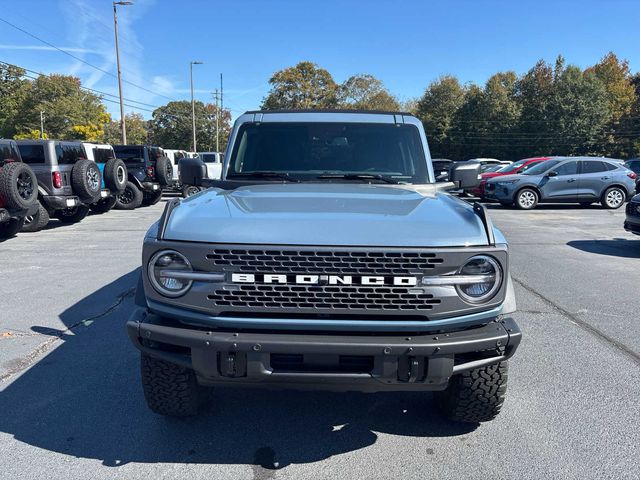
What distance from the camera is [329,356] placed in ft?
8.18

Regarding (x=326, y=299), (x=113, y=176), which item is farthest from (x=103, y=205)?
(x=326, y=299)

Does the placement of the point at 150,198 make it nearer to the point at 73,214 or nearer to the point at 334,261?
the point at 73,214

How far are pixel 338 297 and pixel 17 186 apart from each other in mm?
9454

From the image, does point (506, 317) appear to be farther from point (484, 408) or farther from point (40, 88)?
point (40, 88)

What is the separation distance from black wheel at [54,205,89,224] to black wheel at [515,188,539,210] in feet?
43.2

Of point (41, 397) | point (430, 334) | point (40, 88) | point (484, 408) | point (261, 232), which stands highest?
point (40, 88)

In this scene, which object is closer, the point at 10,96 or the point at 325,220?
the point at 325,220

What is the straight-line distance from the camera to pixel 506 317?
2795 mm

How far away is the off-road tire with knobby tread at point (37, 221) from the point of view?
11.5 m

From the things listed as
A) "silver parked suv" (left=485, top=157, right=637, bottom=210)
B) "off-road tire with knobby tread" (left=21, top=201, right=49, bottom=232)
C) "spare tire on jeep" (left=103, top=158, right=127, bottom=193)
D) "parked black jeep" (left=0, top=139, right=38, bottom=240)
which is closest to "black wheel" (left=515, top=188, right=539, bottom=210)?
"silver parked suv" (left=485, top=157, right=637, bottom=210)

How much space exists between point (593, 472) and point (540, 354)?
1.80 meters

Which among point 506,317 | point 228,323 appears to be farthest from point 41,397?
point 506,317

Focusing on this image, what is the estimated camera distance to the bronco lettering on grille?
8.30ft

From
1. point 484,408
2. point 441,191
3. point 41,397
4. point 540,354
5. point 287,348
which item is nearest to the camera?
point 287,348
